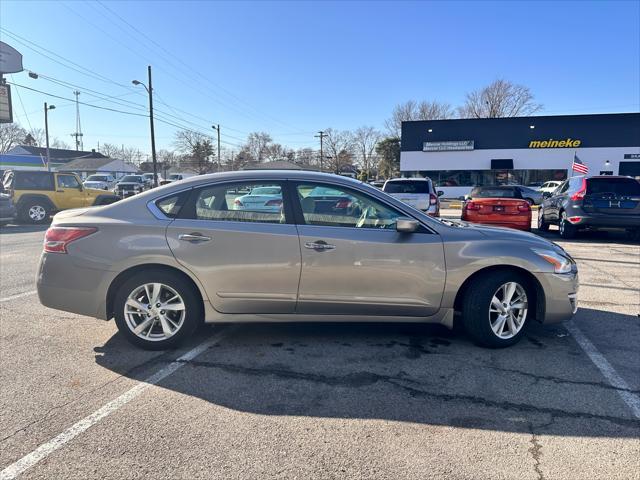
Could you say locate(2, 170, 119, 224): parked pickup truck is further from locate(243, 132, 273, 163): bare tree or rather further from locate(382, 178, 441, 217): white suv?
locate(243, 132, 273, 163): bare tree

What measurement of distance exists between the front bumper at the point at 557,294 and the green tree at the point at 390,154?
198 ft

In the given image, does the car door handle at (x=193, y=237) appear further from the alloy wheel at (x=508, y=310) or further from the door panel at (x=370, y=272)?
the alloy wheel at (x=508, y=310)

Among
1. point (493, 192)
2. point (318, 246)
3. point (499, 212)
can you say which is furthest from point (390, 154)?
point (318, 246)

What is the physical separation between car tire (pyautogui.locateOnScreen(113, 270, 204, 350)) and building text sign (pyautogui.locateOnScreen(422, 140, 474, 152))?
35.8 meters

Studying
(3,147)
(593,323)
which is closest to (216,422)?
(593,323)

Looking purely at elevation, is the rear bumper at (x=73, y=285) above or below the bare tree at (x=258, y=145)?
below

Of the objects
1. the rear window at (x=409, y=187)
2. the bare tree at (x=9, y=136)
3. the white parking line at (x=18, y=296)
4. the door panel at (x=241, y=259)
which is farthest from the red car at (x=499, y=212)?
the bare tree at (x=9, y=136)

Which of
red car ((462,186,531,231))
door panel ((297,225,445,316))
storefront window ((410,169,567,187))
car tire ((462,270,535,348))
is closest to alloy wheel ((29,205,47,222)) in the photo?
red car ((462,186,531,231))

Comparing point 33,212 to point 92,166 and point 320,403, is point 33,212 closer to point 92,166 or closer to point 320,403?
point 320,403

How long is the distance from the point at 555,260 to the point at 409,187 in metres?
8.70

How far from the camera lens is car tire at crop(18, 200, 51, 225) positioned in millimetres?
15445

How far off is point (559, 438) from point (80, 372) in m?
3.61

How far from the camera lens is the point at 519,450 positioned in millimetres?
2535

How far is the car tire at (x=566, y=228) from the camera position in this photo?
10.8 m
